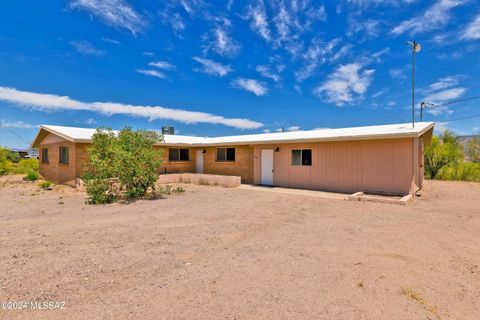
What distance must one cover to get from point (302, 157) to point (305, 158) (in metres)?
0.17

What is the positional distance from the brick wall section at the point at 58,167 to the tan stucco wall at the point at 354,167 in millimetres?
10909

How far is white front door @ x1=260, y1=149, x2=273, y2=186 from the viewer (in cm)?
1362

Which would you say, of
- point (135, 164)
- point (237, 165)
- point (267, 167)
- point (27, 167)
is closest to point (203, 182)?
point (237, 165)

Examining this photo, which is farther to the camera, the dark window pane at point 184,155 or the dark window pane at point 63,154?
the dark window pane at point 184,155

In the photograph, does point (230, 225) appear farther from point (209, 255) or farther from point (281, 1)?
point (281, 1)

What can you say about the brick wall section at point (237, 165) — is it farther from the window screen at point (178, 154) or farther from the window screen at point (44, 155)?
the window screen at point (44, 155)

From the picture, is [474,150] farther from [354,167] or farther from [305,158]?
[305,158]

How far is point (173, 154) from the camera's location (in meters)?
17.1

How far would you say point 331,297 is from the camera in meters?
2.79

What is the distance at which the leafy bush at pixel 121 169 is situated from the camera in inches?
366

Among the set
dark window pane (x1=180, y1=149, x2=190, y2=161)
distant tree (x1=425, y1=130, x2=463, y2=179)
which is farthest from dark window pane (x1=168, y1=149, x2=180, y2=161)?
distant tree (x1=425, y1=130, x2=463, y2=179)

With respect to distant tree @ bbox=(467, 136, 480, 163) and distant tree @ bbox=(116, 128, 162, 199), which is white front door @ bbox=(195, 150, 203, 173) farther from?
distant tree @ bbox=(467, 136, 480, 163)

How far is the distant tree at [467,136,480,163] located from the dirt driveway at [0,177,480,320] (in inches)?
576

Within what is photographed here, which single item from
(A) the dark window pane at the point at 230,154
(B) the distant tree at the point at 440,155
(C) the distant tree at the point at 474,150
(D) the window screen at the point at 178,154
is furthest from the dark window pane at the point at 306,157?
(C) the distant tree at the point at 474,150
